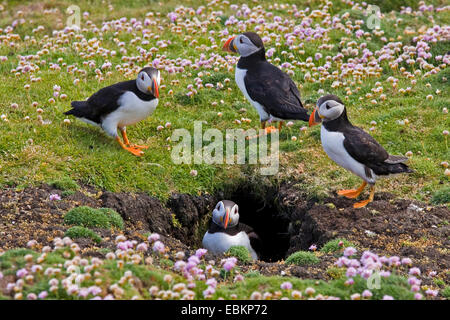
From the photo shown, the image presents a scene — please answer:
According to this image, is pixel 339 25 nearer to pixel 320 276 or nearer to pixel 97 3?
pixel 97 3

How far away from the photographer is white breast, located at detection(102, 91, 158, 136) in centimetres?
873

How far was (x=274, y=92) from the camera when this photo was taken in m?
9.42

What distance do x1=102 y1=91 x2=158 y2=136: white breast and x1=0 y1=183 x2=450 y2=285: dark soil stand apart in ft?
3.63

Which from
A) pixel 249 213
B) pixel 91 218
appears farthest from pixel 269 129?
pixel 91 218

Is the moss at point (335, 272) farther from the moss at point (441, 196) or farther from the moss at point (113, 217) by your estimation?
the moss at point (441, 196)

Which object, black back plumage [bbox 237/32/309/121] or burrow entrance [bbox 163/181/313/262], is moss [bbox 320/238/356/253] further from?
black back plumage [bbox 237/32/309/121]

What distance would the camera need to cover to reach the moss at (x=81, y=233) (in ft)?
21.6

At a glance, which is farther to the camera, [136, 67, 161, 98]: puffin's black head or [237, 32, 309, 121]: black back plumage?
[237, 32, 309, 121]: black back plumage

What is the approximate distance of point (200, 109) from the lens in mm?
10680

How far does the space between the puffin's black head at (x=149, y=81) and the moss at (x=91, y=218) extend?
194cm

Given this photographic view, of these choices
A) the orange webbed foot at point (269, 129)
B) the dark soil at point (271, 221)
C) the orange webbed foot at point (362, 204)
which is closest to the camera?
the dark soil at point (271, 221)

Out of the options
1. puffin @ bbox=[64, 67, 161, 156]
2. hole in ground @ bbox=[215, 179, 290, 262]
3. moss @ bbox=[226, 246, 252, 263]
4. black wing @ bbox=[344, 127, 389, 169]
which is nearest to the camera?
moss @ bbox=[226, 246, 252, 263]

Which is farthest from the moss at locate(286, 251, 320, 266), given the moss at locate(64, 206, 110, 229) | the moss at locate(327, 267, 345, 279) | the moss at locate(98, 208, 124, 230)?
the moss at locate(64, 206, 110, 229)

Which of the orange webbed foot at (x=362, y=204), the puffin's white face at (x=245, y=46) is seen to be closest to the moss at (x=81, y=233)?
the orange webbed foot at (x=362, y=204)
